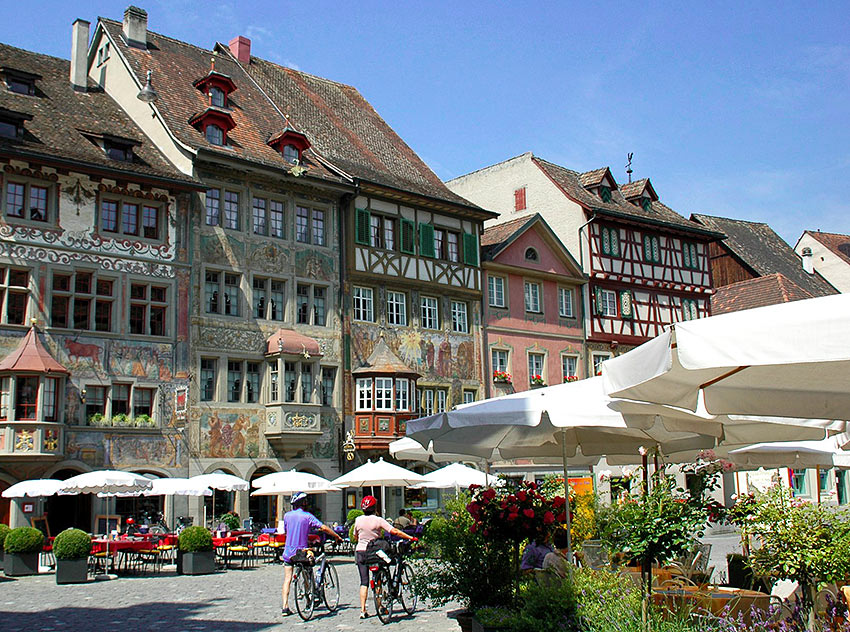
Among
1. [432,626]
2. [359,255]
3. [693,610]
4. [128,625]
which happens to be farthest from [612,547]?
[359,255]

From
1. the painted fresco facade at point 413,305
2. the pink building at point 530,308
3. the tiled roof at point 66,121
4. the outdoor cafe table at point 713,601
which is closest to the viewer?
the outdoor cafe table at point 713,601

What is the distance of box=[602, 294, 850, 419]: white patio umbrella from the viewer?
522 cm

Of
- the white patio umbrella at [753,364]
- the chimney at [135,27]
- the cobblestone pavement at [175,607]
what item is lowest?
the cobblestone pavement at [175,607]

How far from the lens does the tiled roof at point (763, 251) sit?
47125 millimetres

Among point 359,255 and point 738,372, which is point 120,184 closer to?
point 359,255

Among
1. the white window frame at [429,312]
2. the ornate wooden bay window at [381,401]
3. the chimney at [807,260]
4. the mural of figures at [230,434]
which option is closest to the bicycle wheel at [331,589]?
the mural of figures at [230,434]

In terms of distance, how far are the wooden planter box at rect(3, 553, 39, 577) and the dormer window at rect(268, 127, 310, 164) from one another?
13.9 metres

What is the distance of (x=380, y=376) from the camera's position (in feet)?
92.7

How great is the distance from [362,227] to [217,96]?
5.80 meters

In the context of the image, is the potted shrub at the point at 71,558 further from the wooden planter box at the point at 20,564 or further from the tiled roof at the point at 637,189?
the tiled roof at the point at 637,189

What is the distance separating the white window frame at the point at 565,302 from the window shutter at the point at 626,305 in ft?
7.78

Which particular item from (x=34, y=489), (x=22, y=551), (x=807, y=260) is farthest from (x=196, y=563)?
(x=807, y=260)

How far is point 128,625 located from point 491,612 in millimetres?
5405

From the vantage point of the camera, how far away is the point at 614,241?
1462 inches
